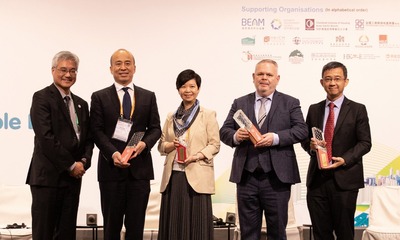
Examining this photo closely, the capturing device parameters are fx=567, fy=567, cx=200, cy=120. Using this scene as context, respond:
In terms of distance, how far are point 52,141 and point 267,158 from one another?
1605 millimetres

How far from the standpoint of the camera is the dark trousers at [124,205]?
4410 mm

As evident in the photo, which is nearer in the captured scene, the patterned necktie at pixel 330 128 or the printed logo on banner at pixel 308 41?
the patterned necktie at pixel 330 128

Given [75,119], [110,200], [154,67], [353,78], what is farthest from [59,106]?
[353,78]

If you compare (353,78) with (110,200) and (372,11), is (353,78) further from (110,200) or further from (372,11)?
(110,200)

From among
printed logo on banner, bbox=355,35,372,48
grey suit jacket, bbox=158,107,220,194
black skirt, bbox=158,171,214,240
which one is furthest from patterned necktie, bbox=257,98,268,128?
printed logo on banner, bbox=355,35,372,48

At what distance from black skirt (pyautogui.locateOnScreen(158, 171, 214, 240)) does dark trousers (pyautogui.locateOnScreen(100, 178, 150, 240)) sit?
0.24m

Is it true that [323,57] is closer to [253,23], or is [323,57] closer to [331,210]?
[253,23]

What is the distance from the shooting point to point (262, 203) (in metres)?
4.34

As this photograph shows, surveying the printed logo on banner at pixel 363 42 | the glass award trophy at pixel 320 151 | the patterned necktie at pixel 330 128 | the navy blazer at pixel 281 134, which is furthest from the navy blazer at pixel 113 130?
the printed logo on banner at pixel 363 42

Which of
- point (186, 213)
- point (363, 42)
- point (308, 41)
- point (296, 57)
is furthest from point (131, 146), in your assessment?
point (363, 42)

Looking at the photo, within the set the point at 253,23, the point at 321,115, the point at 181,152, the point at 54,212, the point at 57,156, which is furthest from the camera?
the point at 253,23

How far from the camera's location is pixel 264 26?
6574 mm

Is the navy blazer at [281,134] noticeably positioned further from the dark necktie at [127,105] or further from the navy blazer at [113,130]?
the dark necktie at [127,105]

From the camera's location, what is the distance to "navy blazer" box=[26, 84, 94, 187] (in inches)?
164
